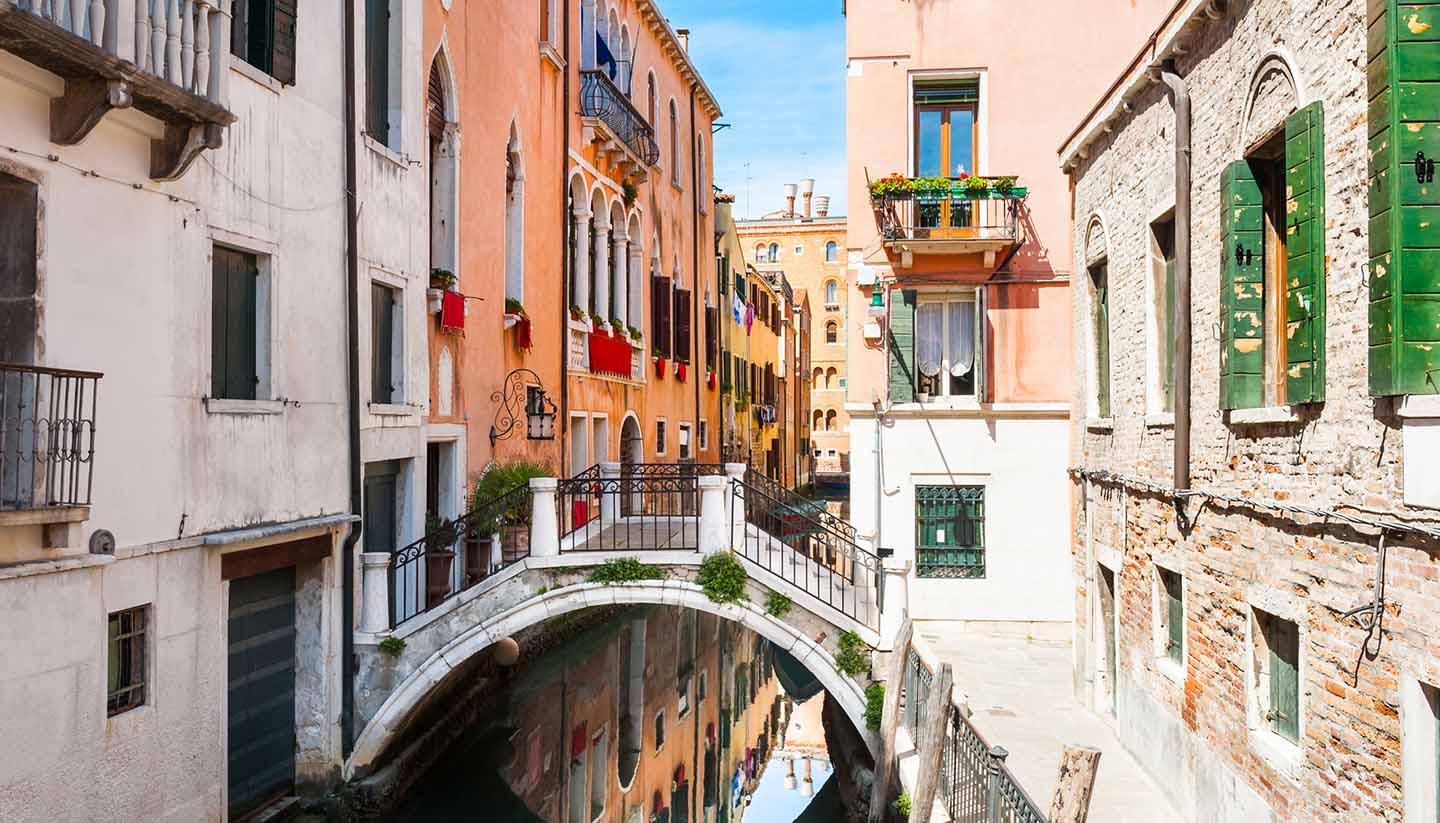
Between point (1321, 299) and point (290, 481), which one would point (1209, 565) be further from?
point (290, 481)

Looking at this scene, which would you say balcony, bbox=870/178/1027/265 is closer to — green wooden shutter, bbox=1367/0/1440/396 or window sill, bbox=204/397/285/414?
window sill, bbox=204/397/285/414

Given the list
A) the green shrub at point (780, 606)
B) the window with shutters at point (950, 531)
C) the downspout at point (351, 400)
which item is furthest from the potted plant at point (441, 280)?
the window with shutters at point (950, 531)

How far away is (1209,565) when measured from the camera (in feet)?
27.7

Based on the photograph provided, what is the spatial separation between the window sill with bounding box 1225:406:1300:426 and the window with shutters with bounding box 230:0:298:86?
7.68 m

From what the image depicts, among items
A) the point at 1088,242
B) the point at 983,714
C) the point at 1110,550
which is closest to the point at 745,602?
the point at 983,714

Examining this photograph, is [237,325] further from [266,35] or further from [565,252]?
[565,252]

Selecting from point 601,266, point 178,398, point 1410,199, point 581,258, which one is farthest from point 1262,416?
point 601,266

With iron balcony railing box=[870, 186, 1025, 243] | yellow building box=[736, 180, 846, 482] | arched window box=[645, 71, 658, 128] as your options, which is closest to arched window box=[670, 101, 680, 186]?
arched window box=[645, 71, 658, 128]

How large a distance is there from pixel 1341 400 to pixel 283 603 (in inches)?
324

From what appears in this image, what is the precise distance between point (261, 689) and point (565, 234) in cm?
967

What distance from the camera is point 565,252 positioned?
1816cm

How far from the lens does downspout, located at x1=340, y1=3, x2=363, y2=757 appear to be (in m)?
10.8

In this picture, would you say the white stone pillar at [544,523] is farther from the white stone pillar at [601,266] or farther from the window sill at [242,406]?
the white stone pillar at [601,266]

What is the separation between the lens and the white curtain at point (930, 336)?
54.6 feet
